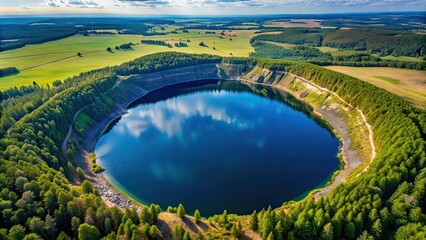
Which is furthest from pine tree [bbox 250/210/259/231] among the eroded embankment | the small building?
the small building

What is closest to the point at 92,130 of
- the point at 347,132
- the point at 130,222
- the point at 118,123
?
the point at 118,123

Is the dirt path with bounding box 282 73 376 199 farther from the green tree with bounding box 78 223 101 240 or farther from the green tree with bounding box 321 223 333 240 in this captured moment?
the green tree with bounding box 78 223 101 240

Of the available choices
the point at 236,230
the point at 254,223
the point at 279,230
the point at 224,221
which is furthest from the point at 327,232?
the point at 224,221

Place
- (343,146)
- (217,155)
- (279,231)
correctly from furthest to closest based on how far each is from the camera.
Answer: (343,146) < (217,155) < (279,231)

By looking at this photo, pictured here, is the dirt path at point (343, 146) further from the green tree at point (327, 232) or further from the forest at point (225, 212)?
the green tree at point (327, 232)

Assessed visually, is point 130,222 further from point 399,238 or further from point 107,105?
point 107,105

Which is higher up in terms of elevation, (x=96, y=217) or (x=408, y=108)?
(x=408, y=108)

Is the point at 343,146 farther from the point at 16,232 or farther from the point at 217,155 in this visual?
the point at 16,232
